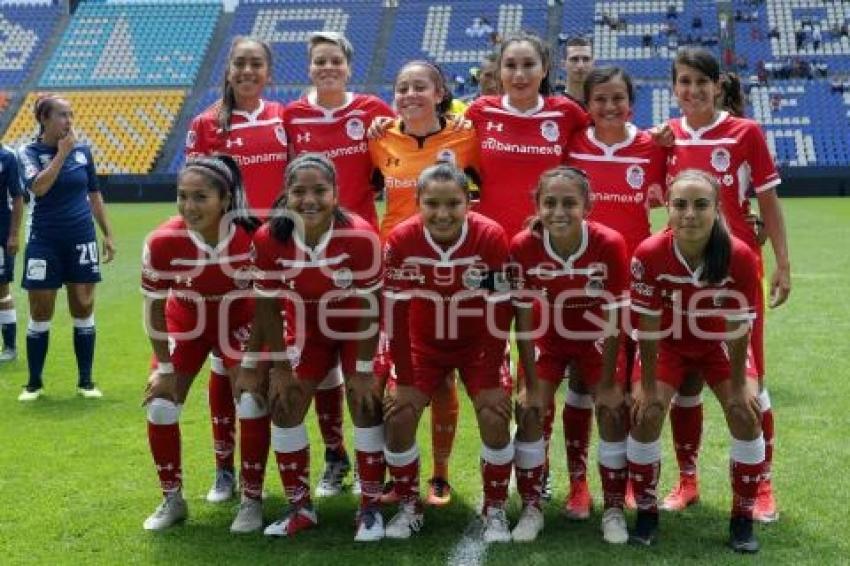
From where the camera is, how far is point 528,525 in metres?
4.28

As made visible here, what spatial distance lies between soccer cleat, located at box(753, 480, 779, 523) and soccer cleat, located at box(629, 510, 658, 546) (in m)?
0.50

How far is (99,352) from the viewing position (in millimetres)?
8883

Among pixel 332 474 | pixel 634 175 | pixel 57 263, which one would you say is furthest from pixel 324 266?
pixel 57 263

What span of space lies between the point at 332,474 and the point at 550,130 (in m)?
2.01

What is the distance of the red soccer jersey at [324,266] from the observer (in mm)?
4352

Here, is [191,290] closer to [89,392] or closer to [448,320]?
[448,320]

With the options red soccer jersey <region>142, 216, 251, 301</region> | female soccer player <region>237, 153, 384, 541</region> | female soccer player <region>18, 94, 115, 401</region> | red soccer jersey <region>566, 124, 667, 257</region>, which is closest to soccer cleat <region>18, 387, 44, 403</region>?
female soccer player <region>18, 94, 115, 401</region>

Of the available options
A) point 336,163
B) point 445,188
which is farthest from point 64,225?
point 445,188

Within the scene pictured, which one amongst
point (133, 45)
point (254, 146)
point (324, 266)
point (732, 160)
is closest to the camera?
point (324, 266)

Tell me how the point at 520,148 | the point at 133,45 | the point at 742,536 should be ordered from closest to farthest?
1. the point at 742,536
2. the point at 520,148
3. the point at 133,45

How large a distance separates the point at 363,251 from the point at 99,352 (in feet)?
17.3

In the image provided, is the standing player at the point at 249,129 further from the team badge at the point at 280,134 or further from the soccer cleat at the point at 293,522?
the soccer cleat at the point at 293,522

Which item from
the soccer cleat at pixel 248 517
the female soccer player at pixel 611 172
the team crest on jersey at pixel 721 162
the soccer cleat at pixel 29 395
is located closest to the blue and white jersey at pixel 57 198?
the soccer cleat at pixel 29 395

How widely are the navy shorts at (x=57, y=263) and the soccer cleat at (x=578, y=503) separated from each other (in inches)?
158
